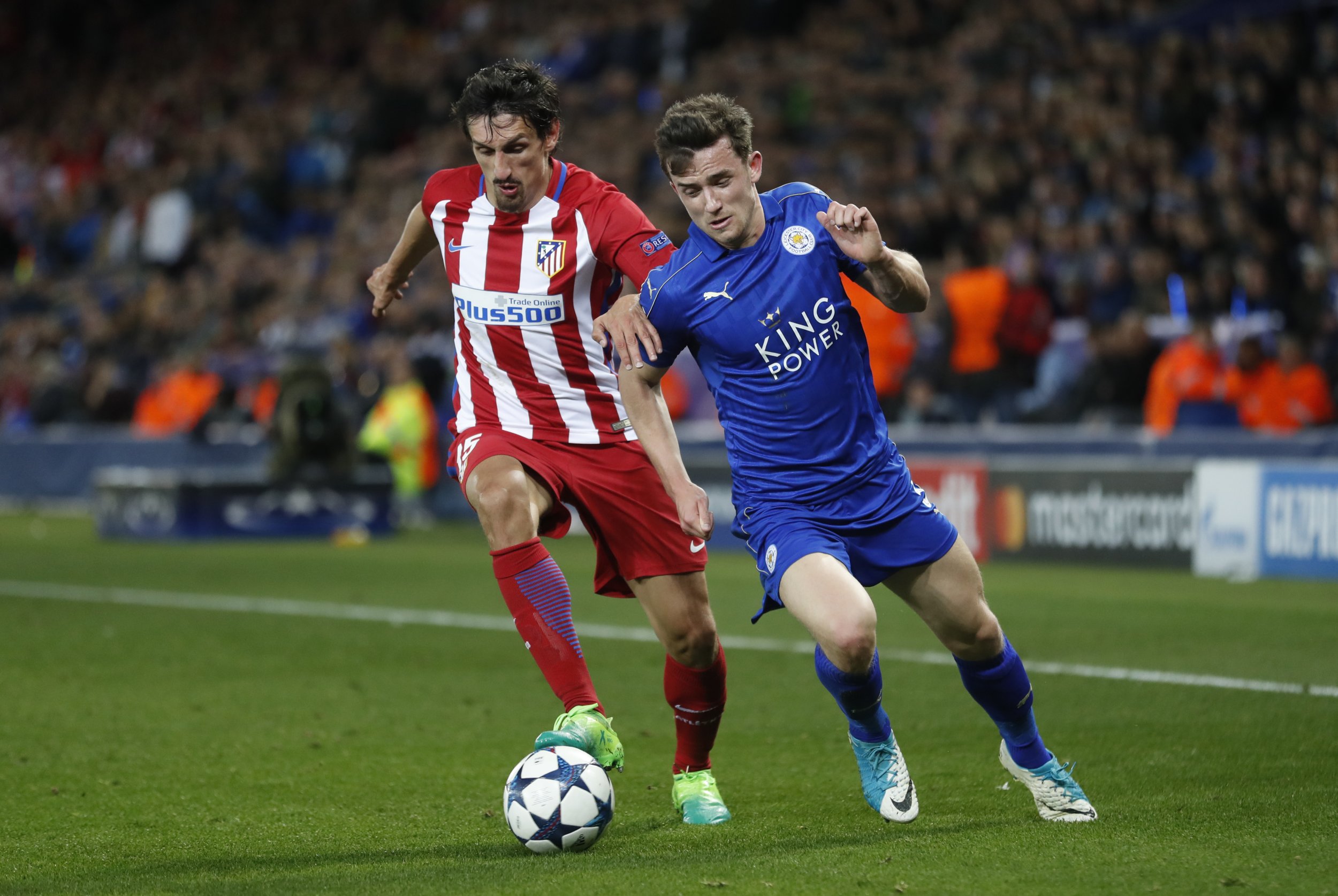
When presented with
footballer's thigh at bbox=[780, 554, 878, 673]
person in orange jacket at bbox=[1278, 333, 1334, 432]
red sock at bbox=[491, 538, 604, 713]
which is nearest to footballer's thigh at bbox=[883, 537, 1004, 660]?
footballer's thigh at bbox=[780, 554, 878, 673]

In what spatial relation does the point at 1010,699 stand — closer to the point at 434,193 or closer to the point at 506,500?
the point at 506,500

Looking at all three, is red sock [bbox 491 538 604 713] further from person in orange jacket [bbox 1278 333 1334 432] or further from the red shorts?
person in orange jacket [bbox 1278 333 1334 432]

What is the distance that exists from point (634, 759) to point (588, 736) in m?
1.24

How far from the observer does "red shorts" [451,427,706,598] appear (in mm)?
5250

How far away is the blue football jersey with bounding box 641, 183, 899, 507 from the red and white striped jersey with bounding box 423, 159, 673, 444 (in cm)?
59

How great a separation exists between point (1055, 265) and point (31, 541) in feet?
32.5

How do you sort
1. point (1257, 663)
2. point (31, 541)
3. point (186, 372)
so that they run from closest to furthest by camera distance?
point (1257, 663)
point (31, 541)
point (186, 372)

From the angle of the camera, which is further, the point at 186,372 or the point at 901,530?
the point at 186,372

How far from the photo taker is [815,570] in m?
4.57

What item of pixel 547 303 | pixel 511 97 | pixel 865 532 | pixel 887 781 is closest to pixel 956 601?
pixel 865 532

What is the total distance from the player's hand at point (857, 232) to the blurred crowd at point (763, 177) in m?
9.62

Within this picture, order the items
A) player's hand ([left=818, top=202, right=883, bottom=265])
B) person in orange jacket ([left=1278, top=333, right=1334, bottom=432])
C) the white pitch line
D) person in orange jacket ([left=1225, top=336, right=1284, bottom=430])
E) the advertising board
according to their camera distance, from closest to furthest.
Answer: player's hand ([left=818, top=202, right=883, bottom=265]) → the white pitch line → the advertising board → person in orange jacket ([left=1278, top=333, right=1334, bottom=432]) → person in orange jacket ([left=1225, top=336, right=1284, bottom=430])

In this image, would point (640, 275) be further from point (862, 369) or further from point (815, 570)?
point (815, 570)

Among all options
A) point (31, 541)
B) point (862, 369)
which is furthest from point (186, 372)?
point (862, 369)
